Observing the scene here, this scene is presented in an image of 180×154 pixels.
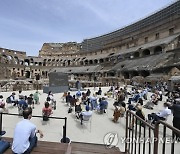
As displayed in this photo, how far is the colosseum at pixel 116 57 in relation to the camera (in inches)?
1325

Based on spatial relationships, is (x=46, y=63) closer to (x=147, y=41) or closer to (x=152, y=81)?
(x=147, y=41)

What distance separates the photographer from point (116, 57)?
53.1 meters

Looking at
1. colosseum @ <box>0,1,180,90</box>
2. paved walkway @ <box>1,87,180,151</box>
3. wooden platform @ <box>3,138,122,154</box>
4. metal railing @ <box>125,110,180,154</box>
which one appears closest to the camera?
metal railing @ <box>125,110,180,154</box>

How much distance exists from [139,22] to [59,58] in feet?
119

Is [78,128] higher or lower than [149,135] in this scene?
lower

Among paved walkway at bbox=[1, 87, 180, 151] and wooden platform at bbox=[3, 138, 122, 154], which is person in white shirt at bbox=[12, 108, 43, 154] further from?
paved walkway at bbox=[1, 87, 180, 151]

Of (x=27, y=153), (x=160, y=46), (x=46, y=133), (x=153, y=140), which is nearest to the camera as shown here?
(x=153, y=140)

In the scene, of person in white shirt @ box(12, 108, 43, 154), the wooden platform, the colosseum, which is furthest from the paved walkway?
the colosseum

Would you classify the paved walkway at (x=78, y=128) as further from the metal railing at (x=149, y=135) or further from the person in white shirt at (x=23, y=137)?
the person in white shirt at (x=23, y=137)

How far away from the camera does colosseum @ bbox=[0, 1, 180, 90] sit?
33644 mm

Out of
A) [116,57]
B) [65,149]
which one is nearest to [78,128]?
[65,149]

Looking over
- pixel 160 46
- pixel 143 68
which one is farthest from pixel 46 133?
pixel 160 46

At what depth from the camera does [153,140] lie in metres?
2.88

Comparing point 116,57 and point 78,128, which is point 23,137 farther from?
point 116,57
